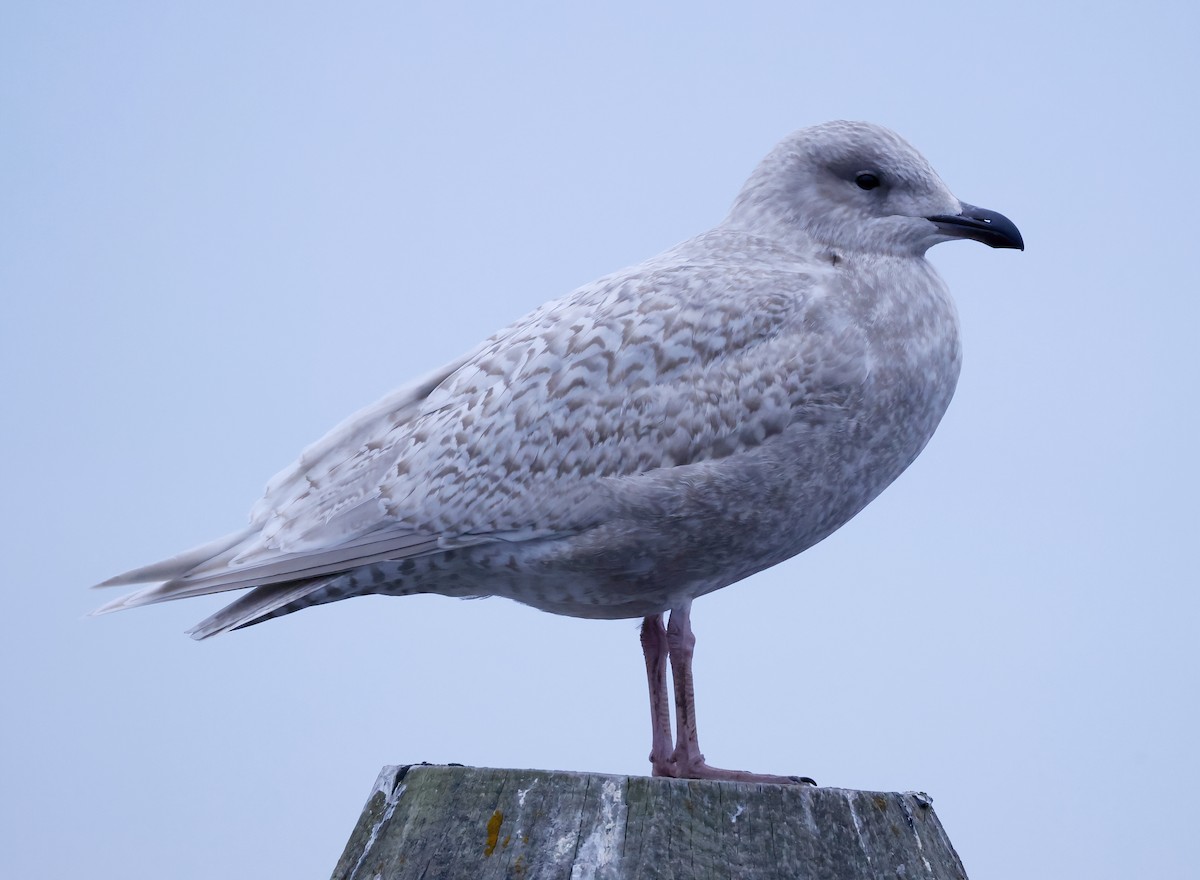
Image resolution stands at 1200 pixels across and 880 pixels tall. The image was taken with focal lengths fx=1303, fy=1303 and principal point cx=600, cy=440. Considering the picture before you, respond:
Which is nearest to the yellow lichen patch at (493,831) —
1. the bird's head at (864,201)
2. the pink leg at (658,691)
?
the pink leg at (658,691)

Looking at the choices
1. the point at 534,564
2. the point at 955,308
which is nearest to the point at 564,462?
the point at 534,564

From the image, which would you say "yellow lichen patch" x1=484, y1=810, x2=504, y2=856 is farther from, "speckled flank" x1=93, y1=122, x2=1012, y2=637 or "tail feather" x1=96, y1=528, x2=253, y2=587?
"tail feather" x1=96, y1=528, x2=253, y2=587

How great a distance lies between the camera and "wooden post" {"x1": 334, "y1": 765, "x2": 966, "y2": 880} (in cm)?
304

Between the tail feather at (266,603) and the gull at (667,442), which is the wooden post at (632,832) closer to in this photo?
the gull at (667,442)

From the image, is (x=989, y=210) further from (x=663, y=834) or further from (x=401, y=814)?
(x=401, y=814)

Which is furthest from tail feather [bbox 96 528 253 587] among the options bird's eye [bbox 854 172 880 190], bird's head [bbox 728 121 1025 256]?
bird's eye [bbox 854 172 880 190]

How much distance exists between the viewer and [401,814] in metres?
3.35

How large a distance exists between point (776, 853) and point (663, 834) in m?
0.28

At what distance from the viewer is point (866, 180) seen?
4.25m

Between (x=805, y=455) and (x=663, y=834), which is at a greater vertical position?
(x=805, y=455)

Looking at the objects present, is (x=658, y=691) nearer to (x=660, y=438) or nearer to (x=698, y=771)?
(x=698, y=771)

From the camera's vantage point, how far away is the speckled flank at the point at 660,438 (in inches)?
148

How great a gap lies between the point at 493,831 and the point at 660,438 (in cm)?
121

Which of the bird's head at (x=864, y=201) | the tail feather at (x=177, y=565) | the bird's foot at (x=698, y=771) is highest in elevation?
the bird's head at (x=864, y=201)
